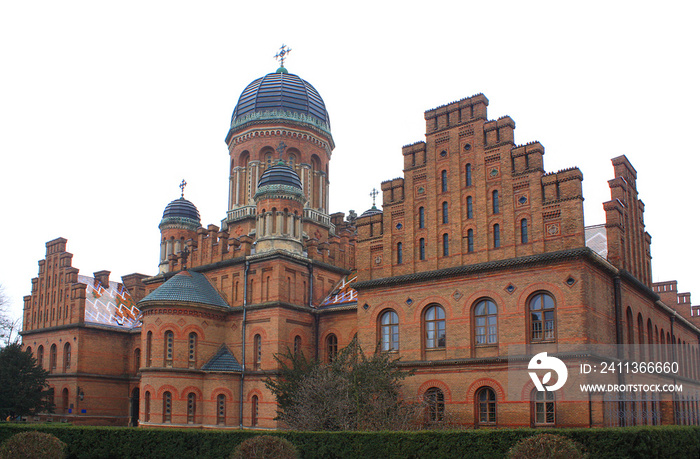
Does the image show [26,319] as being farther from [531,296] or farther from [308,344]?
[531,296]

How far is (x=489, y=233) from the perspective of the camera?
2981 centimetres

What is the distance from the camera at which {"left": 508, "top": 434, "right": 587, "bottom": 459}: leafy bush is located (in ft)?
57.5

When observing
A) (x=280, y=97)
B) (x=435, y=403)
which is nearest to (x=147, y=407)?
(x=435, y=403)

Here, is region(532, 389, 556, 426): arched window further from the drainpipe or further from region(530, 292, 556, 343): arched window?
the drainpipe

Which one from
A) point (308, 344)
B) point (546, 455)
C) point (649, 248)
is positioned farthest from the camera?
point (308, 344)

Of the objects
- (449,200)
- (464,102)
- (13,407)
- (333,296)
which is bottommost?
(13,407)

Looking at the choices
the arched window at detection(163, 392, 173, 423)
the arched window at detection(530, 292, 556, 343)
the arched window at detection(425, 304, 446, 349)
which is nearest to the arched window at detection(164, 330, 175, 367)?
the arched window at detection(163, 392, 173, 423)

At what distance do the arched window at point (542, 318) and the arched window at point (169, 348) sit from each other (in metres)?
19.6

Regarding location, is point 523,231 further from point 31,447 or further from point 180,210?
point 180,210

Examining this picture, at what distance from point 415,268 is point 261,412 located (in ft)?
39.8

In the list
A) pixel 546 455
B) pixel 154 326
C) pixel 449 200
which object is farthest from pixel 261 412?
pixel 546 455

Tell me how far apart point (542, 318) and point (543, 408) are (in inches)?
142

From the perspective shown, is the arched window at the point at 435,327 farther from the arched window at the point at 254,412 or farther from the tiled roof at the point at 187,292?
the tiled roof at the point at 187,292

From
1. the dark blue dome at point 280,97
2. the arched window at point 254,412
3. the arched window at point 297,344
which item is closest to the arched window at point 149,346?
the arched window at point 254,412
